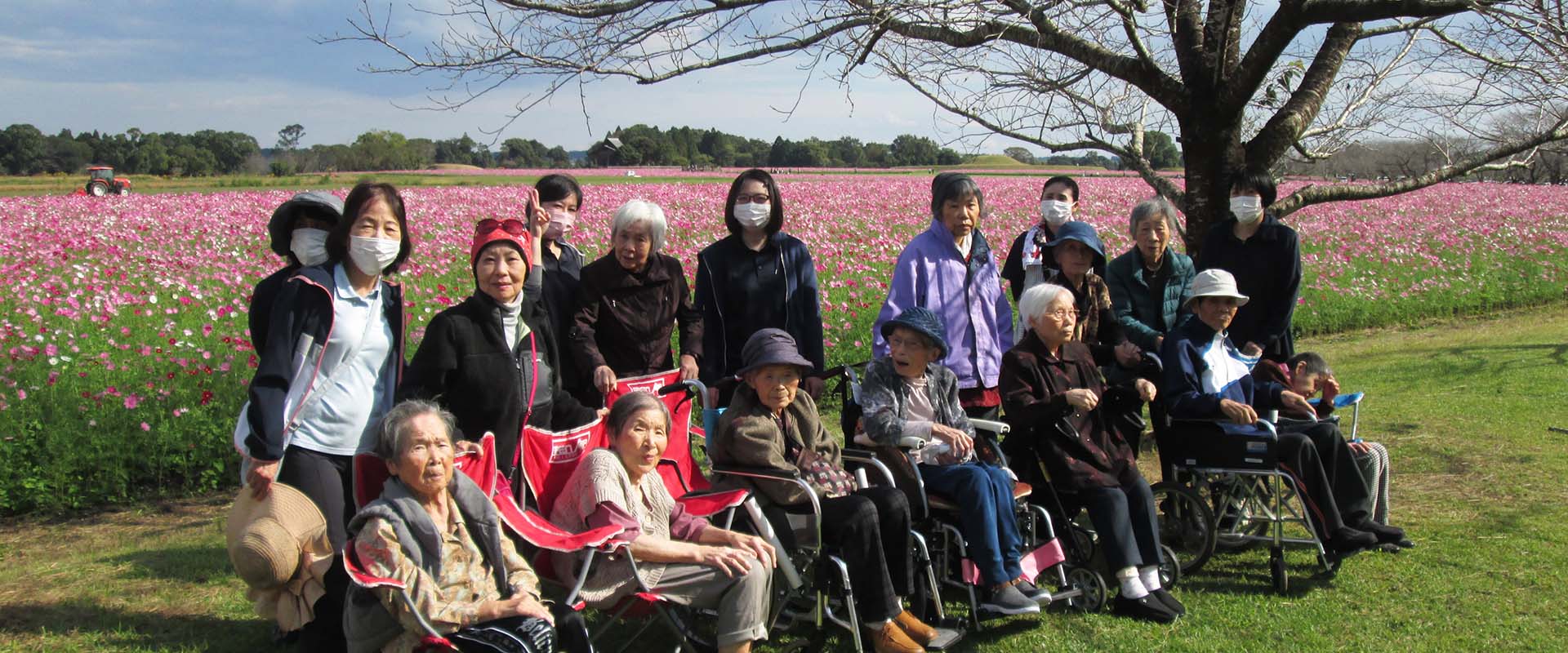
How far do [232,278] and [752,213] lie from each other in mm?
6644

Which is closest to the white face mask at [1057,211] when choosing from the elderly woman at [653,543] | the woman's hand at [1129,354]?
the woman's hand at [1129,354]

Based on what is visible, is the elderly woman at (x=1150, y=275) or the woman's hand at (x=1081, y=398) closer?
the woman's hand at (x=1081, y=398)

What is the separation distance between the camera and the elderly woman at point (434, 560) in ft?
10.4

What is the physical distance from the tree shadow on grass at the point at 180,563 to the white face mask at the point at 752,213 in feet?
9.69

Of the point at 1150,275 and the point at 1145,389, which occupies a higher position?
the point at 1150,275

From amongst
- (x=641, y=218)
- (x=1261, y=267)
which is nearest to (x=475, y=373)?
(x=641, y=218)

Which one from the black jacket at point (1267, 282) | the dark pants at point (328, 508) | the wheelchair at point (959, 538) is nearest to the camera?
the dark pants at point (328, 508)

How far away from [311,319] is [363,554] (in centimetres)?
87

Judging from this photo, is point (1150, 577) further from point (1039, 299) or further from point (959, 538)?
point (1039, 299)

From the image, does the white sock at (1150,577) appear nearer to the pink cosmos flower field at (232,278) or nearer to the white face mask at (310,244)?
the white face mask at (310,244)

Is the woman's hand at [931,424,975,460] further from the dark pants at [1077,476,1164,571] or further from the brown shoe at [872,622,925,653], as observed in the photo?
the brown shoe at [872,622,925,653]

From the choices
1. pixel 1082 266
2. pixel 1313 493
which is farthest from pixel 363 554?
pixel 1313 493

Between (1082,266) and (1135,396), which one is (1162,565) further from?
(1082,266)

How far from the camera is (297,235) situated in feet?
13.0
